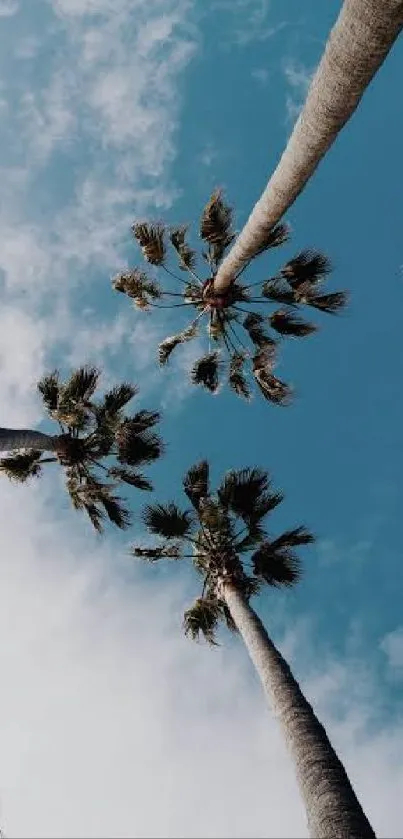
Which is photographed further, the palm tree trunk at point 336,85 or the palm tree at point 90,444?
the palm tree at point 90,444

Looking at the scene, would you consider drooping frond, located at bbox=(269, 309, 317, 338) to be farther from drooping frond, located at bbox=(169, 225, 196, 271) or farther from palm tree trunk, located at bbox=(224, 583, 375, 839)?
palm tree trunk, located at bbox=(224, 583, 375, 839)

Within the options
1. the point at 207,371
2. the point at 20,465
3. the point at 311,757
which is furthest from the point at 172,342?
the point at 311,757

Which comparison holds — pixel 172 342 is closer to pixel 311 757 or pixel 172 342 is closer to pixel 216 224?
pixel 216 224

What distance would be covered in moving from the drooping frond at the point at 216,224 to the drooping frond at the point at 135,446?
14.6ft

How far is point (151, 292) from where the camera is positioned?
1622cm

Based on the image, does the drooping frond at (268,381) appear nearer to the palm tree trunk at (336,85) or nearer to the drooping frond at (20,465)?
the drooping frond at (20,465)

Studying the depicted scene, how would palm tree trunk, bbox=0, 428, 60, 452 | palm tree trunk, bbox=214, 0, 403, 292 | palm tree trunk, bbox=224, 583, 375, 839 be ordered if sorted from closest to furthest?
palm tree trunk, bbox=214, 0, 403, 292
palm tree trunk, bbox=224, 583, 375, 839
palm tree trunk, bbox=0, 428, 60, 452

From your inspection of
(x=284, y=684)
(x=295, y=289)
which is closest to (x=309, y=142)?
(x=284, y=684)

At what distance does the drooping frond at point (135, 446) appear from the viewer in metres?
15.5

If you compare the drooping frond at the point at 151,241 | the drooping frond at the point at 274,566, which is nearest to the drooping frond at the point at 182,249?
the drooping frond at the point at 151,241

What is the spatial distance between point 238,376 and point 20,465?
576 centimetres

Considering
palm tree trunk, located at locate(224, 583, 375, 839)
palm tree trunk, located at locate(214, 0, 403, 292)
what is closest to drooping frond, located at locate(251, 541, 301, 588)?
palm tree trunk, located at locate(224, 583, 375, 839)

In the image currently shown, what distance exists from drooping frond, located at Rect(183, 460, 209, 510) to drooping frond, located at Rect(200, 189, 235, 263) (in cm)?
496

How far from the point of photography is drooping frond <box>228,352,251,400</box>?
16.7 m
